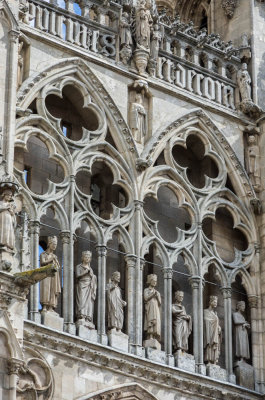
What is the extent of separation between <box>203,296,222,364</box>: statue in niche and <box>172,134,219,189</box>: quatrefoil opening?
7.69 feet

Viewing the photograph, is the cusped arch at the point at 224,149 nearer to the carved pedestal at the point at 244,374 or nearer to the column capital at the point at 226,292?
the column capital at the point at 226,292

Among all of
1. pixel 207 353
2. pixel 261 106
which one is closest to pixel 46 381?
pixel 207 353

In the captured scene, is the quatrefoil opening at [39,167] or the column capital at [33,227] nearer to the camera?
the column capital at [33,227]

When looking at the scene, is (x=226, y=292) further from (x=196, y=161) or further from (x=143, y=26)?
(x=143, y=26)

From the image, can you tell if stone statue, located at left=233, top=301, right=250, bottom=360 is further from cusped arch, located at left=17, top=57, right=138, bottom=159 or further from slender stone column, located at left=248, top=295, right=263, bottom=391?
cusped arch, located at left=17, top=57, right=138, bottom=159

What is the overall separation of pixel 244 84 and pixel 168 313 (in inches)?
192

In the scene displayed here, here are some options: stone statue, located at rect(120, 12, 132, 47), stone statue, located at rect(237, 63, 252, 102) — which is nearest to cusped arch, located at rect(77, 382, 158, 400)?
stone statue, located at rect(120, 12, 132, 47)

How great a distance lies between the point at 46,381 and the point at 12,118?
155 inches

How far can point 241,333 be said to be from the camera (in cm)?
2844

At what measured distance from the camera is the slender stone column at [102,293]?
86.6 feet

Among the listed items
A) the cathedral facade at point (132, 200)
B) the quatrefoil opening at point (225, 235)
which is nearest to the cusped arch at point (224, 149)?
the cathedral facade at point (132, 200)

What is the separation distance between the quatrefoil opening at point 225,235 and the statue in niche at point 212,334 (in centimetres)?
119

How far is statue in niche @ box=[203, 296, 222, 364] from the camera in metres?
27.8

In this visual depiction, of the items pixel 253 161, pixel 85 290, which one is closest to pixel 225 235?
pixel 253 161
